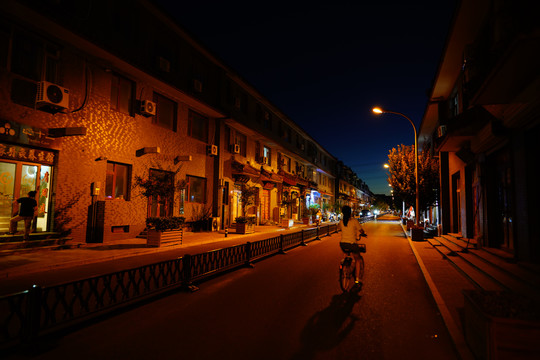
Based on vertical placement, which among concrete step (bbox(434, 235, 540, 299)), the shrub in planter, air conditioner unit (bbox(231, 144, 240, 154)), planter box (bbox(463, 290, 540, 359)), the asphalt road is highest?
air conditioner unit (bbox(231, 144, 240, 154))

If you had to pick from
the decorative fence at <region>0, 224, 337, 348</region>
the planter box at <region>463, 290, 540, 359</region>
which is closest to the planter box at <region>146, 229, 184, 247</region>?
the decorative fence at <region>0, 224, 337, 348</region>

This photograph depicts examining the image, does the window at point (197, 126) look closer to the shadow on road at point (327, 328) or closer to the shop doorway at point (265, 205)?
the shop doorway at point (265, 205)

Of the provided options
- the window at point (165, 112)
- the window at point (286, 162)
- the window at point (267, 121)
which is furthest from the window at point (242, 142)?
the window at point (286, 162)

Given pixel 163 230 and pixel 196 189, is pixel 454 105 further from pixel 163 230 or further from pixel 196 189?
pixel 163 230

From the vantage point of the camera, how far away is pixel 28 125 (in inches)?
435

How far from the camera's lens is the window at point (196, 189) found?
63.8ft

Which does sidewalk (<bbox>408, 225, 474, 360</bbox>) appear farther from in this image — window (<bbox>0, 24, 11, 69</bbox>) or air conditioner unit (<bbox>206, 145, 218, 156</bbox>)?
window (<bbox>0, 24, 11, 69</bbox>)

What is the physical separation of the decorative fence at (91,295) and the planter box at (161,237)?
451 cm

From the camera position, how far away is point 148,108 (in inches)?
609

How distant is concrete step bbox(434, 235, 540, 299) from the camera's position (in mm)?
6075

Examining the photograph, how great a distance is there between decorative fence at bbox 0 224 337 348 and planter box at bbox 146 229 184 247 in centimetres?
451

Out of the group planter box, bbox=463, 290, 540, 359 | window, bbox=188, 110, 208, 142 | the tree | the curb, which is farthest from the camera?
the tree

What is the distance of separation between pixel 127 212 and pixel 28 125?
5.35 m

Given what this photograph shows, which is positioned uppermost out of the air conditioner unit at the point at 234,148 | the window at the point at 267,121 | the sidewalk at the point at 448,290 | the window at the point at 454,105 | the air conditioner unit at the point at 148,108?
the window at the point at 267,121
